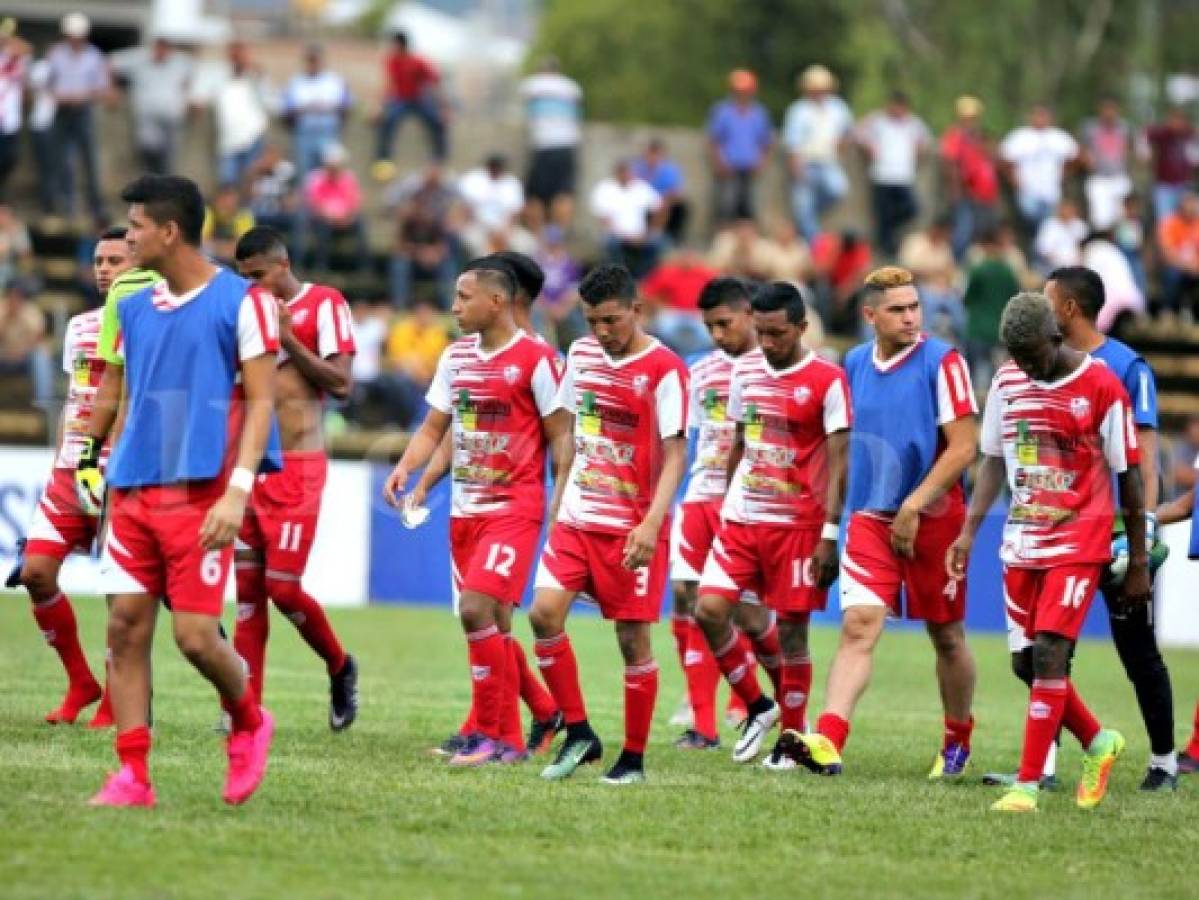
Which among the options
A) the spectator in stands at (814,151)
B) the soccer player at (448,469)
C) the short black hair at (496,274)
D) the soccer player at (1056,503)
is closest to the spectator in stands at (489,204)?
the spectator in stands at (814,151)

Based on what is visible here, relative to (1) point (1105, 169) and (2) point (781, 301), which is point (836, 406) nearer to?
(2) point (781, 301)

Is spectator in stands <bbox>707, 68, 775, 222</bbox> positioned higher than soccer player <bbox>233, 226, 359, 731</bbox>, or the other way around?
spectator in stands <bbox>707, 68, 775, 222</bbox>

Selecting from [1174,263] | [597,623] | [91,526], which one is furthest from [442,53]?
[91,526]

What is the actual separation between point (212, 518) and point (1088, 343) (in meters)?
4.88

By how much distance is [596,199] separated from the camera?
30.2 meters

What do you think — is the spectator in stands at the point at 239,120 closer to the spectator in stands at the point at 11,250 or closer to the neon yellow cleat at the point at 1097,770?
the spectator in stands at the point at 11,250

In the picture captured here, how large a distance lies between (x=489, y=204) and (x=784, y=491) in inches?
664

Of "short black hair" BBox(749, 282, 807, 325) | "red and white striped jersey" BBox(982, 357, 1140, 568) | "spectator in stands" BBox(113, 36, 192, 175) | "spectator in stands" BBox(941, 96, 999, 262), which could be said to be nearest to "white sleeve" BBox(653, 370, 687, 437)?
"short black hair" BBox(749, 282, 807, 325)

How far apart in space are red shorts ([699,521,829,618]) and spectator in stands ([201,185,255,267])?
13703 millimetres

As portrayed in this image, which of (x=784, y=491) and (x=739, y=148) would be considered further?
(x=739, y=148)

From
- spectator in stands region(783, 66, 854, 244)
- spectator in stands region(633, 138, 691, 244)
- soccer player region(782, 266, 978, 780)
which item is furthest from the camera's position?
spectator in stands region(783, 66, 854, 244)

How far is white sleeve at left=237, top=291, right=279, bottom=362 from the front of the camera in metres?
10.1

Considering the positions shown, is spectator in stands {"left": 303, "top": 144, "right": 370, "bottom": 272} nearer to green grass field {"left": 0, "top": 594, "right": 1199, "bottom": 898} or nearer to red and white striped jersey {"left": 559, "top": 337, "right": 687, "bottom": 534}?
green grass field {"left": 0, "top": 594, "right": 1199, "bottom": 898}

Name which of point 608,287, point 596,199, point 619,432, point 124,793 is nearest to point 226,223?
point 596,199
